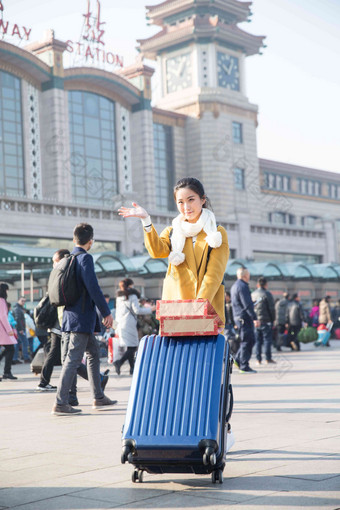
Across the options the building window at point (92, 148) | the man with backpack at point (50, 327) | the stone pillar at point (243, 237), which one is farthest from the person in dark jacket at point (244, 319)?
the building window at point (92, 148)

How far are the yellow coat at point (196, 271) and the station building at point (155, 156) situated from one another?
21.8 metres

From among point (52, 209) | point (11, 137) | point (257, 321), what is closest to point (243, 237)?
point (52, 209)

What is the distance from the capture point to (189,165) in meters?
60.1

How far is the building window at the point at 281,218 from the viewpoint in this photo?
6444 centimetres

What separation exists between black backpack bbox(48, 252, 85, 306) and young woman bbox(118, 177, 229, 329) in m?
2.72

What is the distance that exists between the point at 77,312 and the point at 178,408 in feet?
11.3

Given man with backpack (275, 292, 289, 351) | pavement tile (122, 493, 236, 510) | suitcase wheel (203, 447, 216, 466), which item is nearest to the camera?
pavement tile (122, 493, 236, 510)

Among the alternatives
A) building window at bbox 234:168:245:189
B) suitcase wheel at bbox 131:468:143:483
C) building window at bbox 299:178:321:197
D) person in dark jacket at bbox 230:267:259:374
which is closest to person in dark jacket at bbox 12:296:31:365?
person in dark jacket at bbox 230:267:259:374

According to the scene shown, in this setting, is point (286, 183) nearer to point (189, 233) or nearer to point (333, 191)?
point (333, 191)

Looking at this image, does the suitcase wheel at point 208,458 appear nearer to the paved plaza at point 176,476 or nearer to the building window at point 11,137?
the paved plaza at point 176,476

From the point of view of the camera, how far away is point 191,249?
200 inches

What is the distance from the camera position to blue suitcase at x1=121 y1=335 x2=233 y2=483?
4227 millimetres

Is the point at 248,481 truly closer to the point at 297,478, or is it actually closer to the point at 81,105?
the point at 297,478

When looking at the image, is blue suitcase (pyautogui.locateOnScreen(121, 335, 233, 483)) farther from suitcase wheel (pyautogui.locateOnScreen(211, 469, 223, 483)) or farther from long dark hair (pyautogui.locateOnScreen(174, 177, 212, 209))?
long dark hair (pyautogui.locateOnScreen(174, 177, 212, 209))
